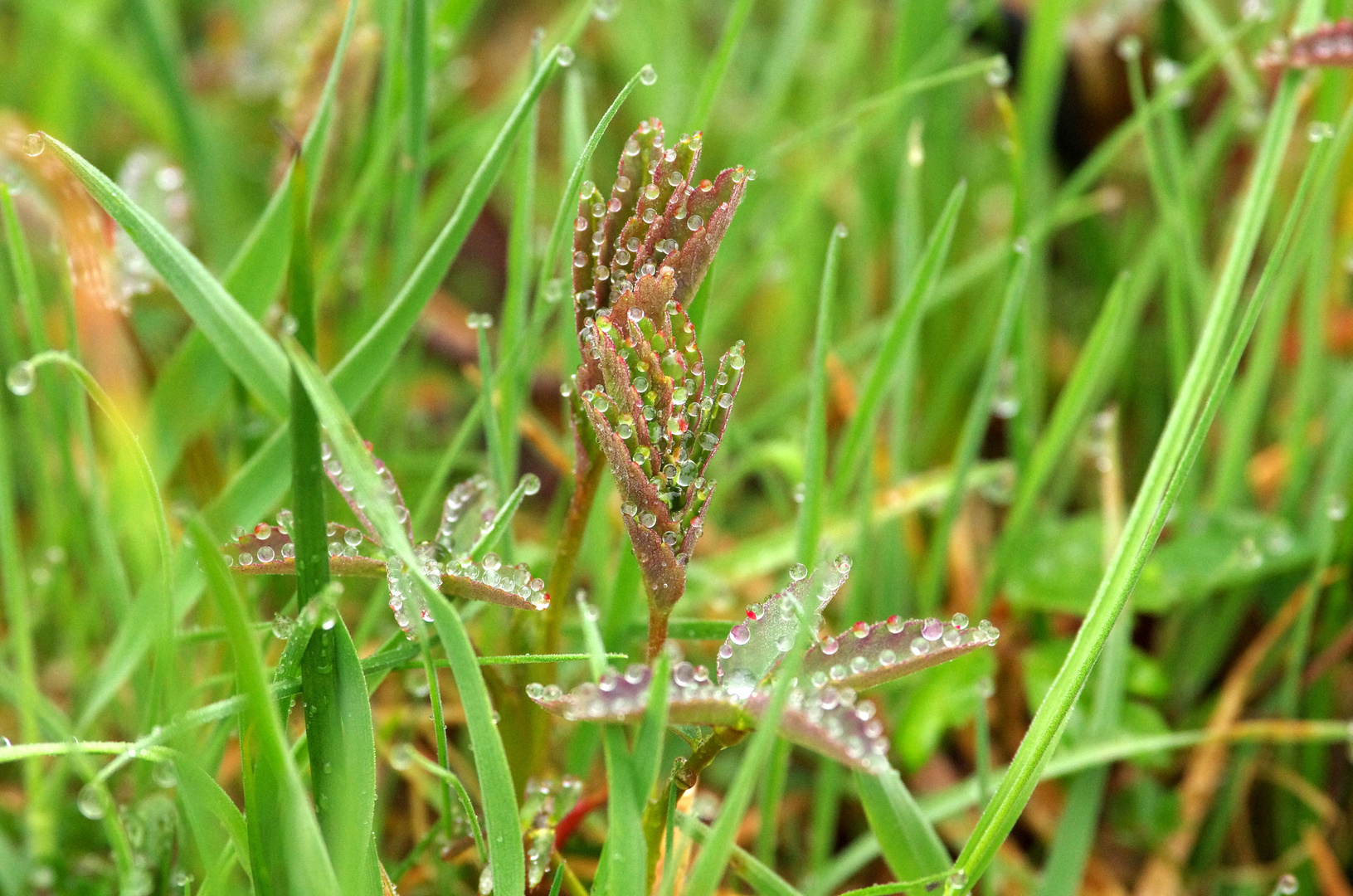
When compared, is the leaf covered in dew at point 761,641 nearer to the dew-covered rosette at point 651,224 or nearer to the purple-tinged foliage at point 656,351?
the purple-tinged foliage at point 656,351

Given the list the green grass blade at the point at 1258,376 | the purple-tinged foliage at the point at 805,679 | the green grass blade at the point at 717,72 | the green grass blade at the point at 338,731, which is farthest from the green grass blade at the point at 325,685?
the green grass blade at the point at 1258,376

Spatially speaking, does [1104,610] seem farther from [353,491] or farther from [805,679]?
[353,491]

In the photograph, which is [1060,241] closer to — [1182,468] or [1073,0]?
[1073,0]

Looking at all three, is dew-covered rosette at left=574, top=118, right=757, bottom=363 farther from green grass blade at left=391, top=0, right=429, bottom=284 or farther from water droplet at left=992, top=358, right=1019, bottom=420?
water droplet at left=992, top=358, right=1019, bottom=420

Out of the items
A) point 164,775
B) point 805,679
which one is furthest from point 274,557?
point 805,679

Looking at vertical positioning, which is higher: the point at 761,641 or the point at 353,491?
the point at 353,491

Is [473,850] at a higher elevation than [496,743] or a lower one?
lower

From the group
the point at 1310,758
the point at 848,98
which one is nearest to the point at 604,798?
the point at 1310,758
